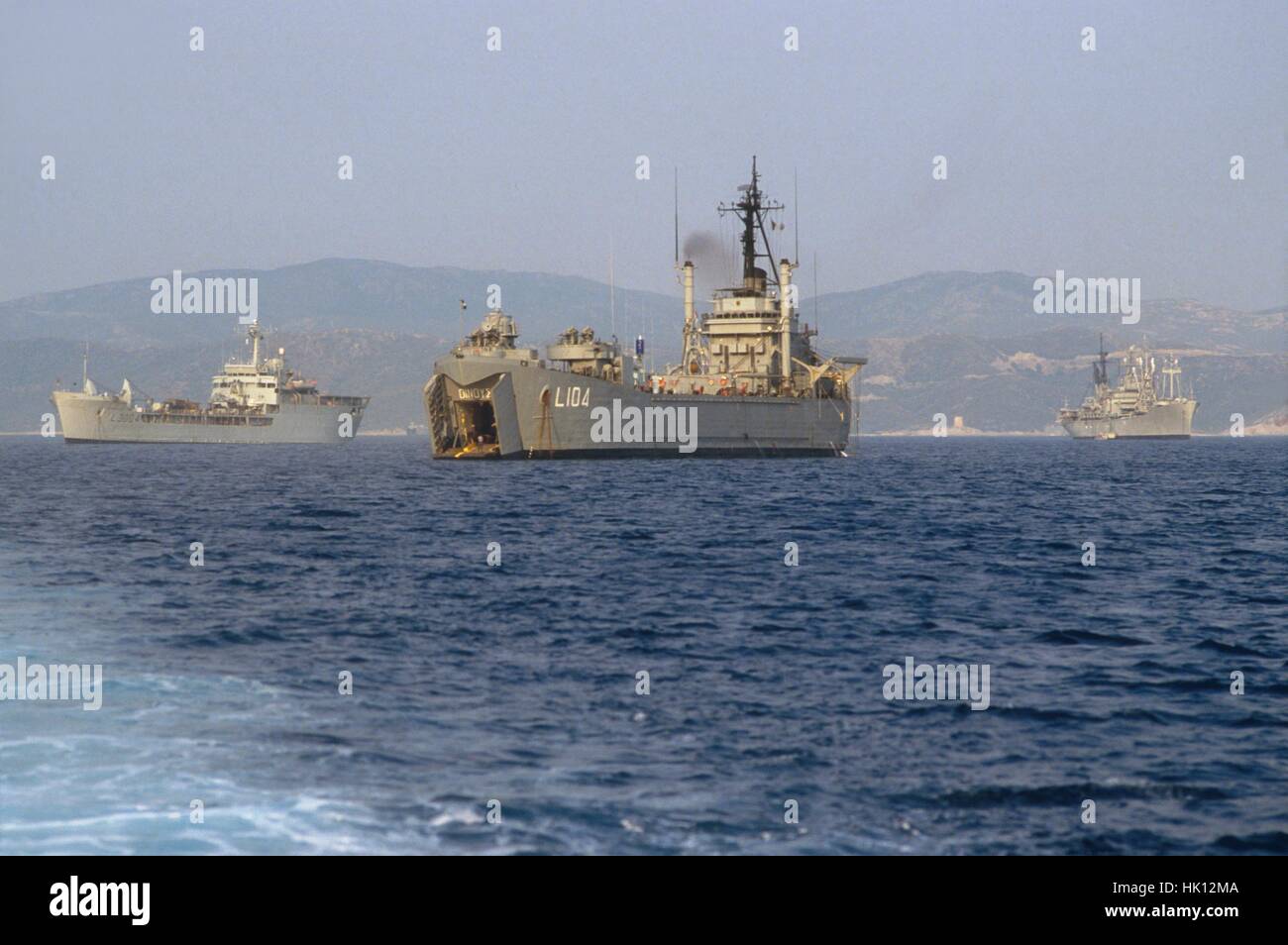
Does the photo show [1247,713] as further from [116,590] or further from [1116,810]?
[116,590]

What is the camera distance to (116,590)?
32.8 meters

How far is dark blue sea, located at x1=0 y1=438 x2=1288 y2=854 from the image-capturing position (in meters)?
14.4

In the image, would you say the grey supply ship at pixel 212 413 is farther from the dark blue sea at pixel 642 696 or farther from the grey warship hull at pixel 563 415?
the dark blue sea at pixel 642 696

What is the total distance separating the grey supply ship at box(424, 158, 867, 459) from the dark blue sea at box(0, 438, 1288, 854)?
4481cm

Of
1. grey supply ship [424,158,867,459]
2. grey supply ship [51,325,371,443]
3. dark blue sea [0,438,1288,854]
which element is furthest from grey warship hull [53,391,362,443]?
dark blue sea [0,438,1288,854]

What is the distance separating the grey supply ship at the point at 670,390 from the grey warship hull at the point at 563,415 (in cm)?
9

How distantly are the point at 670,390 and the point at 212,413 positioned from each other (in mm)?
95836

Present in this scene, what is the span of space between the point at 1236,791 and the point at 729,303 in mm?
100631

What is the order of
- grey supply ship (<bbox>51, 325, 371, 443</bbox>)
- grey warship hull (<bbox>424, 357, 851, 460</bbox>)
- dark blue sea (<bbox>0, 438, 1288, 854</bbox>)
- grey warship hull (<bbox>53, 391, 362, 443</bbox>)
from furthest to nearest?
grey supply ship (<bbox>51, 325, 371, 443</bbox>)
grey warship hull (<bbox>53, 391, 362, 443</bbox>)
grey warship hull (<bbox>424, 357, 851, 460</bbox>)
dark blue sea (<bbox>0, 438, 1288, 854</bbox>)

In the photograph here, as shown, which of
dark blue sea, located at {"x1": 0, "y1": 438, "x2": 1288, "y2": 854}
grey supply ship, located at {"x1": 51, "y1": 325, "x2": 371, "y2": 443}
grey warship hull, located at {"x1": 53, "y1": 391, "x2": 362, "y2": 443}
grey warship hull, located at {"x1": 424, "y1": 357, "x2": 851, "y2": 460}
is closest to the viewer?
dark blue sea, located at {"x1": 0, "y1": 438, "x2": 1288, "y2": 854}

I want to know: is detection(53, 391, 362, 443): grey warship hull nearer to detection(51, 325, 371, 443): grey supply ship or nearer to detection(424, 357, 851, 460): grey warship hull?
detection(51, 325, 371, 443): grey supply ship

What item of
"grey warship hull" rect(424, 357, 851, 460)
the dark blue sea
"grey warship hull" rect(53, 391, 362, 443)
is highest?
"grey warship hull" rect(53, 391, 362, 443)

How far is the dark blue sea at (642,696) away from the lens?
14352 mm
